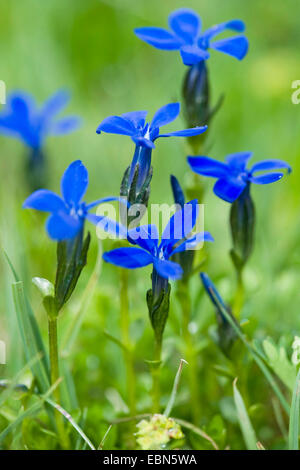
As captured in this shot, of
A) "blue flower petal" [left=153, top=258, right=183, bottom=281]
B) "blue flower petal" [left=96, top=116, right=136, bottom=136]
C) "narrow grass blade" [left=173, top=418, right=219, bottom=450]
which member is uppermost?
"blue flower petal" [left=96, top=116, right=136, bottom=136]

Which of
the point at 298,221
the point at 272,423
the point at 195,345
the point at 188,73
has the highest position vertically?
the point at 188,73

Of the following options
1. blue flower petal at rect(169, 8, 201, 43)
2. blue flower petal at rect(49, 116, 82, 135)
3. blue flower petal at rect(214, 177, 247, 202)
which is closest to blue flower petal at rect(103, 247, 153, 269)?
blue flower petal at rect(214, 177, 247, 202)

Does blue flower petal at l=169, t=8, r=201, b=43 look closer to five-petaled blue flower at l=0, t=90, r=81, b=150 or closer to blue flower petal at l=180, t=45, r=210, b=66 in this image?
blue flower petal at l=180, t=45, r=210, b=66

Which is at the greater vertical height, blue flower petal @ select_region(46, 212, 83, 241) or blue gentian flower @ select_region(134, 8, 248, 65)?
blue gentian flower @ select_region(134, 8, 248, 65)

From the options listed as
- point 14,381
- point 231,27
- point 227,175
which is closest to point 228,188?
point 227,175

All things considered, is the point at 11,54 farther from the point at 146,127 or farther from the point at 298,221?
the point at 146,127
